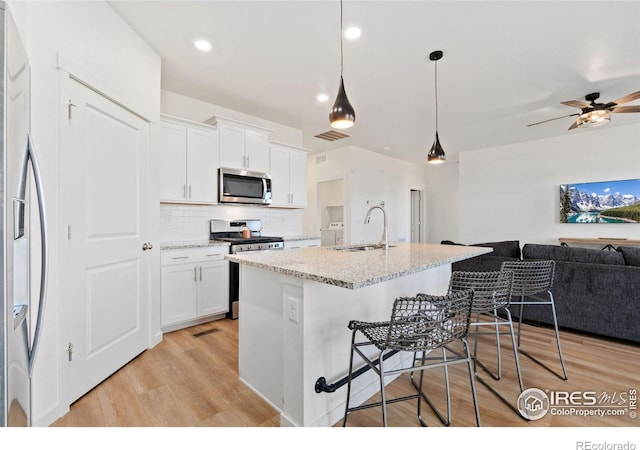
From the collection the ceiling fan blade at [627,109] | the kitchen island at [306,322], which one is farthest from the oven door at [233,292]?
the ceiling fan blade at [627,109]

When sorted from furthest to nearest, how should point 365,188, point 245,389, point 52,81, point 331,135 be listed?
point 365,188, point 331,135, point 245,389, point 52,81

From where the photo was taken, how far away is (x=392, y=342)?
1312mm

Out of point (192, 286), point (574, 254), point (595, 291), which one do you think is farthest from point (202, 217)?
point (595, 291)

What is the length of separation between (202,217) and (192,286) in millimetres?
1019

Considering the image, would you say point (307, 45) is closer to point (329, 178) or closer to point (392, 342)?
point (392, 342)

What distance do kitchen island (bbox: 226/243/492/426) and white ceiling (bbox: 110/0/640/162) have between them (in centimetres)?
188

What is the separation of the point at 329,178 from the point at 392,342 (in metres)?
5.43

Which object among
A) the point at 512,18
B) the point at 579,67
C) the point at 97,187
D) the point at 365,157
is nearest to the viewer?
the point at 97,187

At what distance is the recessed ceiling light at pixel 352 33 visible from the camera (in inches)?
95.2

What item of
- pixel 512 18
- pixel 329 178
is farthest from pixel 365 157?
pixel 512 18

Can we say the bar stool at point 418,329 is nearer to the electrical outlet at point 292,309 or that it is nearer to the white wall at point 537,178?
the electrical outlet at point 292,309

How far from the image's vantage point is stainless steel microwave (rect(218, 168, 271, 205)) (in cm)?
368

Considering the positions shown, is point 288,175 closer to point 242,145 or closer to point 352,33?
point 242,145

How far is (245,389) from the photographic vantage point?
1964 millimetres
